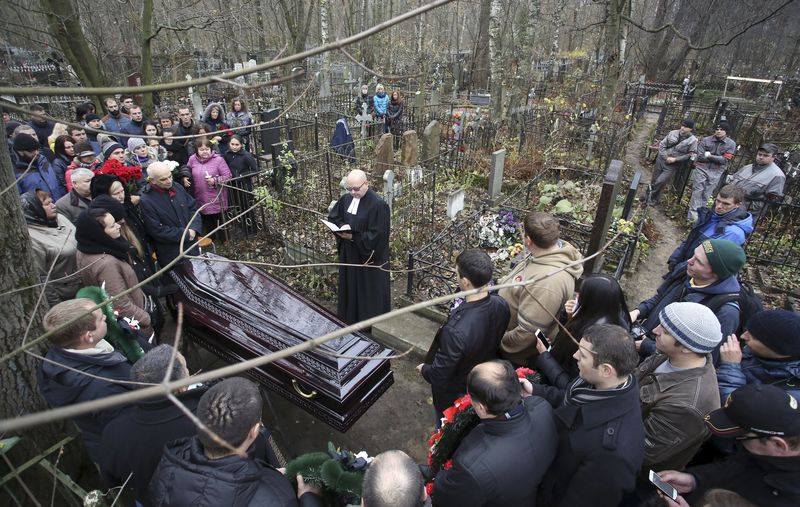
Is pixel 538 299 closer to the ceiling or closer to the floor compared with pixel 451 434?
closer to the ceiling

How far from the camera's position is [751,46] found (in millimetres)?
24953

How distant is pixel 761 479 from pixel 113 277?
13.7 ft

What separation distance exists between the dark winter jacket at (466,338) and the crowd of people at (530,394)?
13mm

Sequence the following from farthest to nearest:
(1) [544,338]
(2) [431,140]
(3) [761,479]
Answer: (2) [431,140] < (1) [544,338] < (3) [761,479]

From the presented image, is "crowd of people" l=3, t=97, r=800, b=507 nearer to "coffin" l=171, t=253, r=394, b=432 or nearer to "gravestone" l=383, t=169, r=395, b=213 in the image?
"coffin" l=171, t=253, r=394, b=432

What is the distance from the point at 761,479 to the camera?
1846 mm

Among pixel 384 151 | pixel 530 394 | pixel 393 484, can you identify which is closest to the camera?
pixel 393 484

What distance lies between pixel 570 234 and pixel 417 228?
7.85 feet

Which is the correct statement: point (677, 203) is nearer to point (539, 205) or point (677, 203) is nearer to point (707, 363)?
point (539, 205)

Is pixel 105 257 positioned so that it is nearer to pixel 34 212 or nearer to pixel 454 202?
pixel 34 212

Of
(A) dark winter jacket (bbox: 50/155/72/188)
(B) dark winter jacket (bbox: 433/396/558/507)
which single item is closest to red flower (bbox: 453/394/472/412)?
(B) dark winter jacket (bbox: 433/396/558/507)

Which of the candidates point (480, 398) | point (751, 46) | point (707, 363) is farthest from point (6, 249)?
point (751, 46)

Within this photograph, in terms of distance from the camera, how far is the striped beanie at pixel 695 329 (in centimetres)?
215

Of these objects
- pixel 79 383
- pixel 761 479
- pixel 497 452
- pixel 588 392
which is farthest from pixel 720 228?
pixel 79 383
